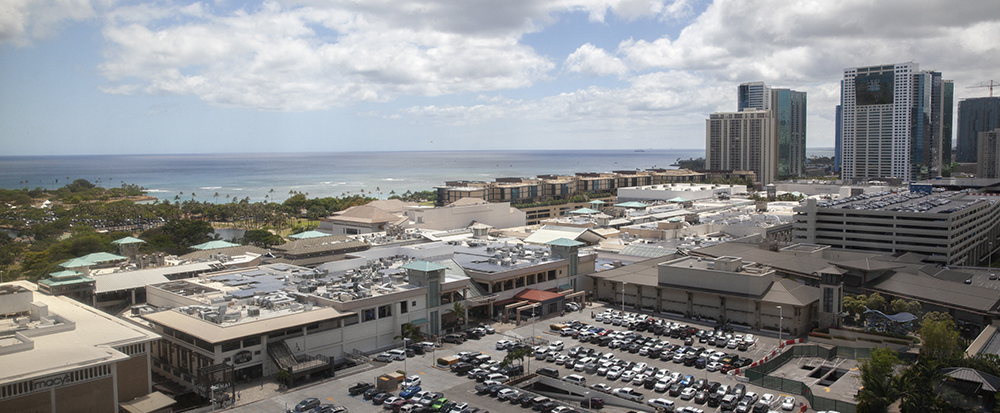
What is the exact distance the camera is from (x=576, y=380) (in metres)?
29.5

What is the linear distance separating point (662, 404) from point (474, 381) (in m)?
8.82

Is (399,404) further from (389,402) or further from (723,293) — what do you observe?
(723,293)

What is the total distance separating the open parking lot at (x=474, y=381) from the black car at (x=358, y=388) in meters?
0.28

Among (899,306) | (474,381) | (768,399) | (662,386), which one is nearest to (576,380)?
(662,386)

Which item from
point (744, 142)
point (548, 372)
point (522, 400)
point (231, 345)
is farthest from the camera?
point (744, 142)

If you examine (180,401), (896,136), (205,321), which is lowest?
(180,401)

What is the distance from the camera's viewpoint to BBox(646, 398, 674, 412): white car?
26094 millimetres

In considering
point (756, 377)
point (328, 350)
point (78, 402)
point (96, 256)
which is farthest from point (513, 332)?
point (96, 256)

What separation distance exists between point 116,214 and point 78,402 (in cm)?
7524

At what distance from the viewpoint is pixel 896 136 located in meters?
134

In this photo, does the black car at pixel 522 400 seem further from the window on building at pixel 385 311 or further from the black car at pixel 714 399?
the window on building at pixel 385 311

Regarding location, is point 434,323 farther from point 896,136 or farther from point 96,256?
point 896,136

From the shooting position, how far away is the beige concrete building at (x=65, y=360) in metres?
22.5

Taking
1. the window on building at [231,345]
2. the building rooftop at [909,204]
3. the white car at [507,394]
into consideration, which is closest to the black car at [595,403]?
the white car at [507,394]
